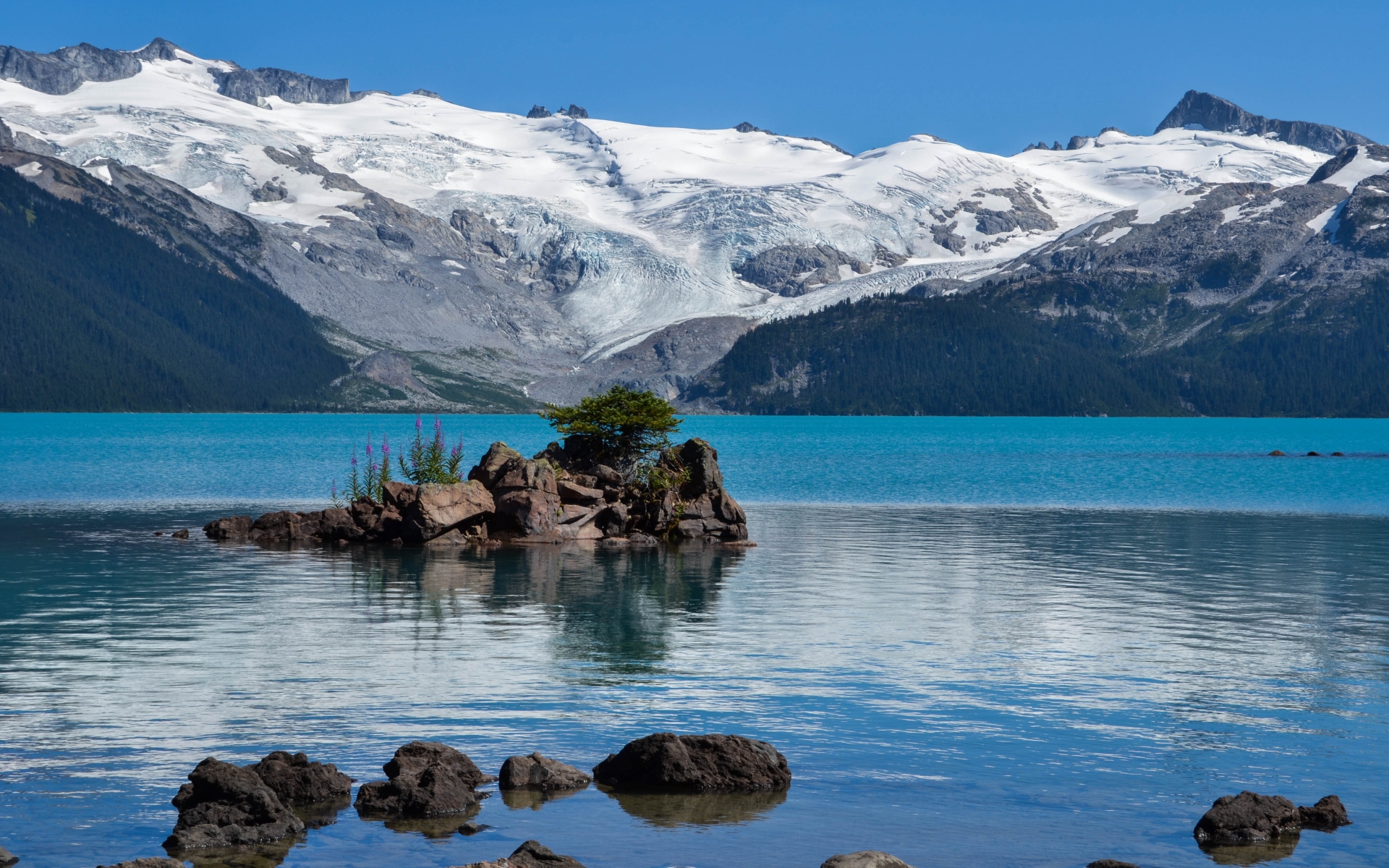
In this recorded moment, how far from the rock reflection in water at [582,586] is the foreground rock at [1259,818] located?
1379cm

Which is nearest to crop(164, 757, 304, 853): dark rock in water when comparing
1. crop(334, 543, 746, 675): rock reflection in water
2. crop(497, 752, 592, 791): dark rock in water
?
crop(497, 752, 592, 791): dark rock in water

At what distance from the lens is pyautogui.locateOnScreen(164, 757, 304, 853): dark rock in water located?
699 inches

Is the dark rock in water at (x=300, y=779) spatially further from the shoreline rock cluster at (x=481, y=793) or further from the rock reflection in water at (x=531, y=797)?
the rock reflection in water at (x=531, y=797)

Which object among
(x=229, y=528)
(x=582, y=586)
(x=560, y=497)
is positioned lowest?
(x=582, y=586)

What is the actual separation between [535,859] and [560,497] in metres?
46.5

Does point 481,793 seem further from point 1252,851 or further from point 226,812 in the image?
point 1252,851

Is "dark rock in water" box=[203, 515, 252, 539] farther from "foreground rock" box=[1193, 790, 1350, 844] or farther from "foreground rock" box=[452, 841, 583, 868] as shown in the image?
"foreground rock" box=[1193, 790, 1350, 844]

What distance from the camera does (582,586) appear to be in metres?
44.8

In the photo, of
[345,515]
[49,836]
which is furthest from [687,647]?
[345,515]

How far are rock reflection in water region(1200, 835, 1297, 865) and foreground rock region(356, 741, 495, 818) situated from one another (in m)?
10.1

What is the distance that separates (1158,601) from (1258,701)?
15.5m

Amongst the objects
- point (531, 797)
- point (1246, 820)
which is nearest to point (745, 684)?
point (531, 797)

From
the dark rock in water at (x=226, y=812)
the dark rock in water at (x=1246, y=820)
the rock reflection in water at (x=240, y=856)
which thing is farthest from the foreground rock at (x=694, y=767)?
the dark rock in water at (x=1246, y=820)

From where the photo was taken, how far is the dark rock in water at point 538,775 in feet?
66.9
